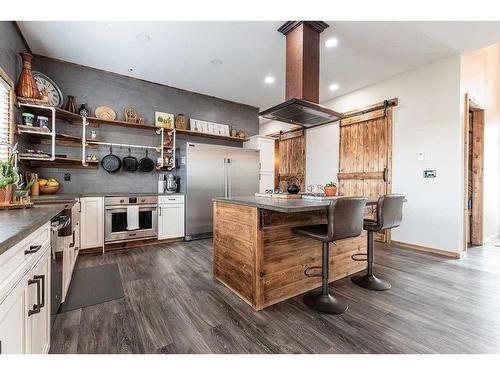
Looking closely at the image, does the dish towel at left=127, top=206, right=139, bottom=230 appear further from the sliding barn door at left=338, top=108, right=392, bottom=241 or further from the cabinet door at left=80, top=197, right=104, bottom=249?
the sliding barn door at left=338, top=108, right=392, bottom=241

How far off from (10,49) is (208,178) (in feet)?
9.68

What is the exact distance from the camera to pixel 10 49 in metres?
2.58

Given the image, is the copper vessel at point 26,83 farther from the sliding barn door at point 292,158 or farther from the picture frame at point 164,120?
the sliding barn door at point 292,158

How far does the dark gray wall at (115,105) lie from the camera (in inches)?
142

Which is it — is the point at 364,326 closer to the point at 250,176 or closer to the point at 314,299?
the point at 314,299

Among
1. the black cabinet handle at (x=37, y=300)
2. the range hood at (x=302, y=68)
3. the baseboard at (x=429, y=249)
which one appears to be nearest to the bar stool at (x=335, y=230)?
the range hood at (x=302, y=68)

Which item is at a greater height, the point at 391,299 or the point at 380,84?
the point at 380,84

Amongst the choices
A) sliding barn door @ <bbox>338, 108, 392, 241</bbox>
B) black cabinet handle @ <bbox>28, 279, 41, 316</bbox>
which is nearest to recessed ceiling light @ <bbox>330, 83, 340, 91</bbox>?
sliding barn door @ <bbox>338, 108, 392, 241</bbox>

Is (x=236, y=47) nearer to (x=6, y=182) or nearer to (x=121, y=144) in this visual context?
(x=121, y=144)

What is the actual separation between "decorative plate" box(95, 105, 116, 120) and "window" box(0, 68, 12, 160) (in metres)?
1.23

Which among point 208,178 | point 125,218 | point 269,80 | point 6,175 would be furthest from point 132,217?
Answer: point 269,80

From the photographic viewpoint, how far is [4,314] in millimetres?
826
